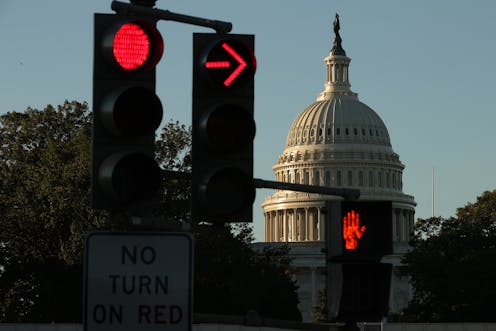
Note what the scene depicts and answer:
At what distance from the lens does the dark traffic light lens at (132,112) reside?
9.96 m

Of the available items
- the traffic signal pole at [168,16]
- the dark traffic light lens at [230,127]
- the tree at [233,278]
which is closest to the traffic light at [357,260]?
the dark traffic light lens at [230,127]

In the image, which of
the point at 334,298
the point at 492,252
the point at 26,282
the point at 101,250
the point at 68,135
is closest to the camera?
the point at 101,250

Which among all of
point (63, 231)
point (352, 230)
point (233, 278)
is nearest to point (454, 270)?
point (233, 278)

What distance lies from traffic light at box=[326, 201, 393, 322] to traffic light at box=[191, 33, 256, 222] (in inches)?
59.6

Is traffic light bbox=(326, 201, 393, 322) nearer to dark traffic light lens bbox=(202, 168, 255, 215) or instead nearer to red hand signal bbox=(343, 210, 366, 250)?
red hand signal bbox=(343, 210, 366, 250)

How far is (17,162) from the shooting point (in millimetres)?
111875

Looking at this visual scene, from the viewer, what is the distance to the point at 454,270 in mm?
122125

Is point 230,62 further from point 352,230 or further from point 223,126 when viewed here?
point 352,230

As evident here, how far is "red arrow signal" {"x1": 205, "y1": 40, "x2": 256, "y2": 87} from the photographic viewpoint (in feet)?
34.6

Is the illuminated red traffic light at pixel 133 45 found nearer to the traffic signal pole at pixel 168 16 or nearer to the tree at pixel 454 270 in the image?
the traffic signal pole at pixel 168 16

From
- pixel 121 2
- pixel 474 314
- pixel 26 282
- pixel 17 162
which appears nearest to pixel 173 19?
pixel 121 2

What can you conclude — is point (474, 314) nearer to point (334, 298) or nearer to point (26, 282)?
point (26, 282)

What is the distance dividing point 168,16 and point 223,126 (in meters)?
0.83

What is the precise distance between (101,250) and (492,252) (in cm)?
11669
